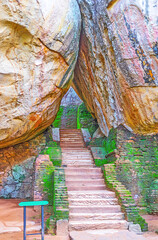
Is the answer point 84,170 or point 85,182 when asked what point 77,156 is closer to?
point 84,170

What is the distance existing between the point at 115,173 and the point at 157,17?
160 inches

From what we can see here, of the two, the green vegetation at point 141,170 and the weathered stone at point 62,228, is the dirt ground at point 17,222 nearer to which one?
the weathered stone at point 62,228

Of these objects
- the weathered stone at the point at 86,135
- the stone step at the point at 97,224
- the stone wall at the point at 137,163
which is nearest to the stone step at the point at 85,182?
the stone wall at the point at 137,163

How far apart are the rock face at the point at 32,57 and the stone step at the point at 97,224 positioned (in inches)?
117

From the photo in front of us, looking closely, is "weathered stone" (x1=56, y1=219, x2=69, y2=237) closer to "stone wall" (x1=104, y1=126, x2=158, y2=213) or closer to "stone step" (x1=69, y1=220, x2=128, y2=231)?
"stone step" (x1=69, y1=220, x2=128, y2=231)

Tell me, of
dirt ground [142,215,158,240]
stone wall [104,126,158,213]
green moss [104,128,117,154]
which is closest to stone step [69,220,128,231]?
dirt ground [142,215,158,240]

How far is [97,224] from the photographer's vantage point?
14.9 feet

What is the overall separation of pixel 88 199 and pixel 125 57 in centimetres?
366

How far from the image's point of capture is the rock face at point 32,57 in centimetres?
512

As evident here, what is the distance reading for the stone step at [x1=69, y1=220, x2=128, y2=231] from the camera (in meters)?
4.44

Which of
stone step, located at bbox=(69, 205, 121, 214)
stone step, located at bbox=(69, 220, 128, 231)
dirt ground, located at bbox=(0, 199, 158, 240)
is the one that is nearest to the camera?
dirt ground, located at bbox=(0, 199, 158, 240)

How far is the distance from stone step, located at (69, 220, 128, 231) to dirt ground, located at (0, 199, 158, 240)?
0.40 m

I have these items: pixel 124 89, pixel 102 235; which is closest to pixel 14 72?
pixel 124 89

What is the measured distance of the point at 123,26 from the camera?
5973mm
